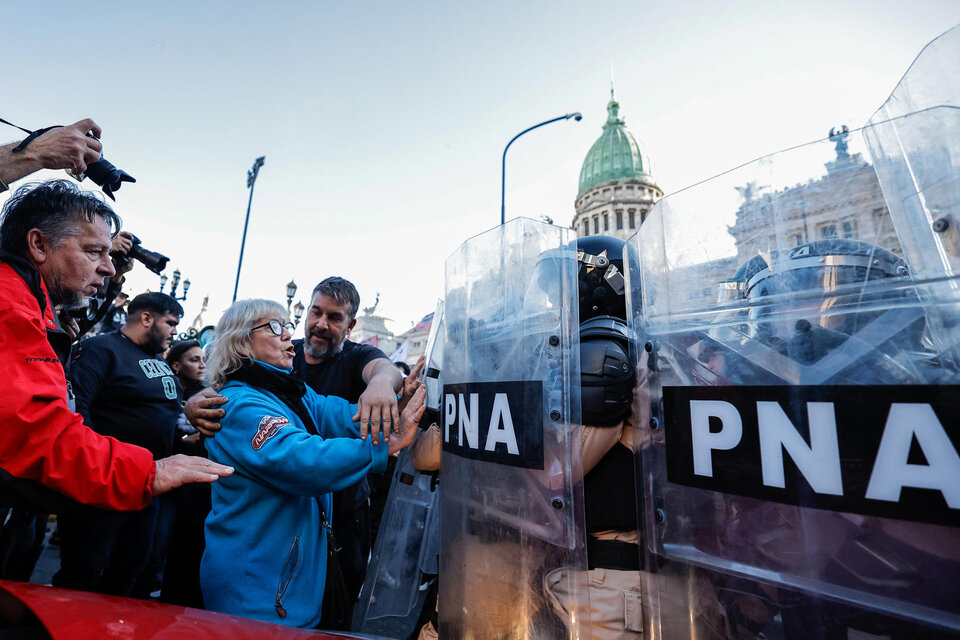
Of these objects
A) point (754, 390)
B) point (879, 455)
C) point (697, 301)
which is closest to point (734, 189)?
point (697, 301)

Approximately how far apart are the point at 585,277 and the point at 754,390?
1055mm

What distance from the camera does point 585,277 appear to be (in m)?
1.82

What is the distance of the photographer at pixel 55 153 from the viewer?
6.81 feet

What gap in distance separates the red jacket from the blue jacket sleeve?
0.29m

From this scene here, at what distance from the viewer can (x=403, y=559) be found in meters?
2.16

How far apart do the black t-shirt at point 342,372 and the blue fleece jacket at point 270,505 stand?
0.93m

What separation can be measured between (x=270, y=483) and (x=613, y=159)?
4039 cm

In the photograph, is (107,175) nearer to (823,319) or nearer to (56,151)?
(56,151)

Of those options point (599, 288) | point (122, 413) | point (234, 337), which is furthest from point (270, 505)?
point (122, 413)

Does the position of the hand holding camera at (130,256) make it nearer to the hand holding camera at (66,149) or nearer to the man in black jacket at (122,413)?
the man in black jacket at (122,413)

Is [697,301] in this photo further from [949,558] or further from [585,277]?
[585,277]

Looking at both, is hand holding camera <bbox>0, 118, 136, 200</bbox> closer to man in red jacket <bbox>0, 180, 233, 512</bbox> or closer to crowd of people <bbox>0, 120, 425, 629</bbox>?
crowd of people <bbox>0, 120, 425, 629</bbox>

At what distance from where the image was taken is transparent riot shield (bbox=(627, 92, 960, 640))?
0.66 meters

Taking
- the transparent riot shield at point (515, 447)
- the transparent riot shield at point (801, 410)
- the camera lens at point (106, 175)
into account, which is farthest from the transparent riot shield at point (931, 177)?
the camera lens at point (106, 175)
